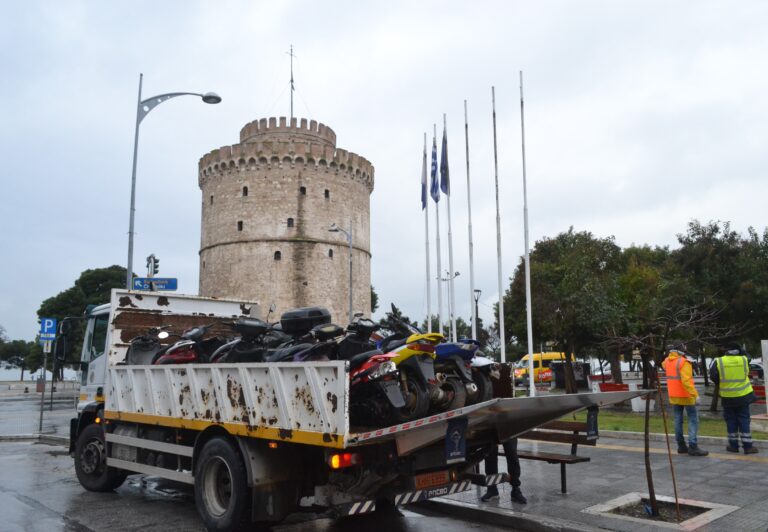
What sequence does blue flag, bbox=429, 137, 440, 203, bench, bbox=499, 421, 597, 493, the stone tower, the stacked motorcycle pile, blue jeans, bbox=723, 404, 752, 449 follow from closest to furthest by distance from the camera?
the stacked motorcycle pile
bench, bbox=499, 421, 597, 493
blue jeans, bbox=723, 404, 752, 449
blue flag, bbox=429, 137, 440, 203
the stone tower

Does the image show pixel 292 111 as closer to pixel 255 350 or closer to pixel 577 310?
pixel 577 310

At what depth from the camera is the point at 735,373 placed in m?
9.91

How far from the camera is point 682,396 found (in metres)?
9.79

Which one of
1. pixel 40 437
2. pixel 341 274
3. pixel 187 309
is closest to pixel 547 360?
pixel 341 274

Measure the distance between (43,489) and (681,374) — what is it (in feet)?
31.6

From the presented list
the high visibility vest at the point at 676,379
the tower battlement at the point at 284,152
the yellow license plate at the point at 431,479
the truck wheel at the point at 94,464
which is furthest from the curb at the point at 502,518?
the tower battlement at the point at 284,152

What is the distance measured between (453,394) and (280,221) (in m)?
40.5

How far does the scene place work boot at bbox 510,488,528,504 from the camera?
7.12 metres

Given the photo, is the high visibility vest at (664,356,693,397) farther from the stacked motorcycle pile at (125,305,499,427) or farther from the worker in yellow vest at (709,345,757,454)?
the stacked motorcycle pile at (125,305,499,427)

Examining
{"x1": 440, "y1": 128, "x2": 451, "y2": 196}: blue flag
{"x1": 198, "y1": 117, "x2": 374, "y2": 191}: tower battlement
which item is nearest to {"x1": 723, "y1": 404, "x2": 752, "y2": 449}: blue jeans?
{"x1": 440, "y1": 128, "x2": 451, "y2": 196}: blue flag

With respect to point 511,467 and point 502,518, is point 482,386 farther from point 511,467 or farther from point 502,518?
point 511,467

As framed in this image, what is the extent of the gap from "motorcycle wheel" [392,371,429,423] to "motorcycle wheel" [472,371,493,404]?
2.96 ft

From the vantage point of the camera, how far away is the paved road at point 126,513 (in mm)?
6656

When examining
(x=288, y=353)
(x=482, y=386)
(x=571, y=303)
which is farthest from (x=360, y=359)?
(x=571, y=303)
